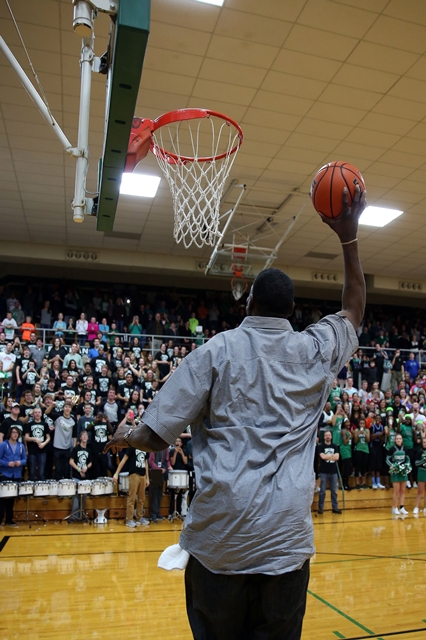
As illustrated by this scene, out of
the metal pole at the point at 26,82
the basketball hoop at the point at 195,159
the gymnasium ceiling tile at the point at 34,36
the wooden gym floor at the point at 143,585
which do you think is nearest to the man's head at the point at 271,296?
the metal pole at the point at 26,82

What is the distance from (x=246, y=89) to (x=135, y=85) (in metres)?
5.38

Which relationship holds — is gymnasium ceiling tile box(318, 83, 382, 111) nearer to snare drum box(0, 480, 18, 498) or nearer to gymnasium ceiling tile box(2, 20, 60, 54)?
gymnasium ceiling tile box(2, 20, 60, 54)

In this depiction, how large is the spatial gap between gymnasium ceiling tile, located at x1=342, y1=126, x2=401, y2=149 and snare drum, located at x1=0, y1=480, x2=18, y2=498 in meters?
7.91

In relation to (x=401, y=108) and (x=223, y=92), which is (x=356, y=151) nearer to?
(x=401, y=108)

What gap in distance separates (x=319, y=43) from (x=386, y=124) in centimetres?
228

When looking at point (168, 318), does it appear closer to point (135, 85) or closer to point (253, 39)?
point (253, 39)

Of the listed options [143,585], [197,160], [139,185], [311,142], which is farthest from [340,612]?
[139,185]

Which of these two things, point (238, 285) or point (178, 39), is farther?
point (238, 285)

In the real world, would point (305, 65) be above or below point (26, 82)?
above

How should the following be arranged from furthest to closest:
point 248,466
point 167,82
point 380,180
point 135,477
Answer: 1. point 380,180
2. point 135,477
3. point 167,82
4. point 248,466

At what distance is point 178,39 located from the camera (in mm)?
7070

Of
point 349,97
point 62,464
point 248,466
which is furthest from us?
point 62,464

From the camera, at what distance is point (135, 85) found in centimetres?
313

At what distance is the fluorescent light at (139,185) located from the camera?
1095 cm
